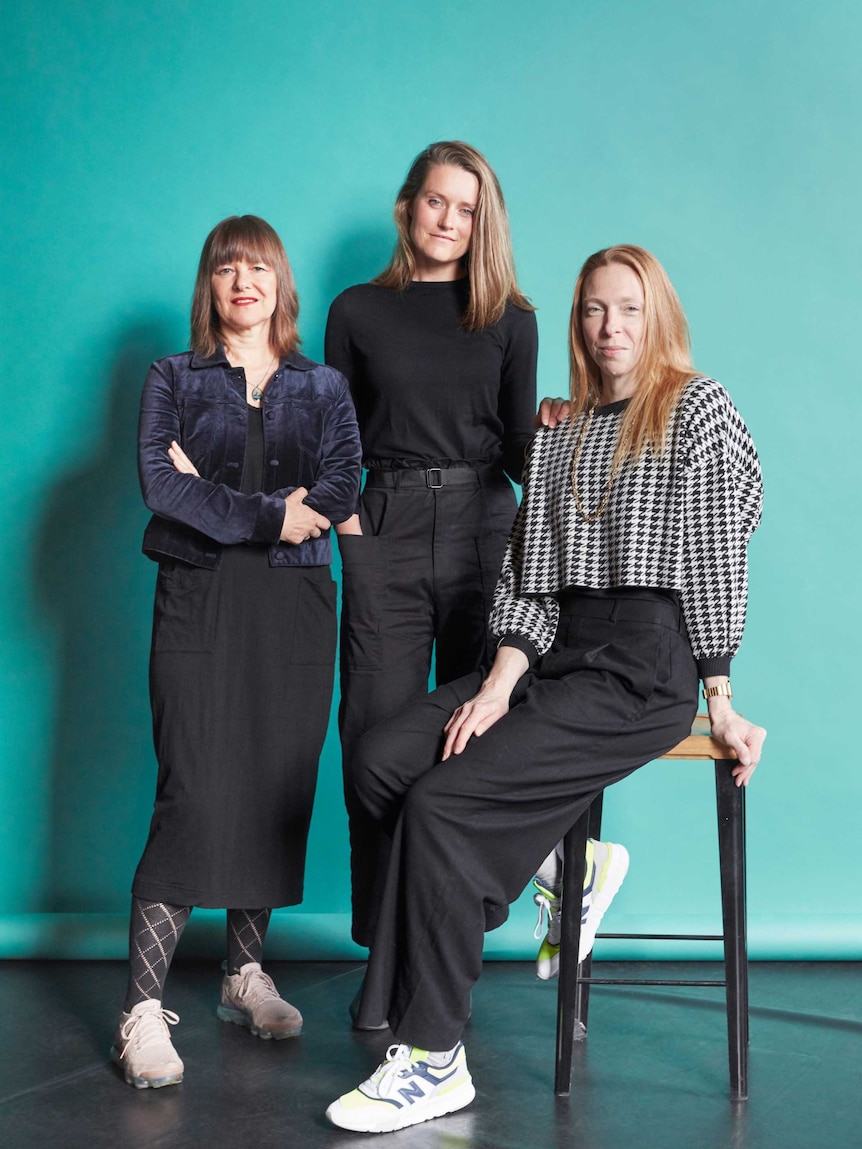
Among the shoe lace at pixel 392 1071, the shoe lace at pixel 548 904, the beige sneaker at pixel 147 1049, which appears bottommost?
the beige sneaker at pixel 147 1049

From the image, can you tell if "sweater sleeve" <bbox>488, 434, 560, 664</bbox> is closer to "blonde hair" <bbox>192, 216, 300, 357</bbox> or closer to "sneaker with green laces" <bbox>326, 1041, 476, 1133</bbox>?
"blonde hair" <bbox>192, 216, 300, 357</bbox>

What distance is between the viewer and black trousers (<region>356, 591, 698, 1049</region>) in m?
1.75

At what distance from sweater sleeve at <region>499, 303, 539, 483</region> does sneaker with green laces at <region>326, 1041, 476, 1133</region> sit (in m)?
1.16

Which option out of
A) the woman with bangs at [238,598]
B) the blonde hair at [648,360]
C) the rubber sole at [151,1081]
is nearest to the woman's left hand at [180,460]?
the woman with bangs at [238,598]

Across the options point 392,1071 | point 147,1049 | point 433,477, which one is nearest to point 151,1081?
point 147,1049

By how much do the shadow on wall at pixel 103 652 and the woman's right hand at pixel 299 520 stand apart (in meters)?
0.85

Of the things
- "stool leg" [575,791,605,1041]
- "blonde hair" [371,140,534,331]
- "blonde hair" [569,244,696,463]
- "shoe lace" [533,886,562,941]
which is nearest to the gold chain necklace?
"blonde hair" [569,244,696,463]

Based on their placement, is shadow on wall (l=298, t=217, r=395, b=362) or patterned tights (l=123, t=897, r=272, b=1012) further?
shadow on wall (l=298, t=217, r=395, b=362)

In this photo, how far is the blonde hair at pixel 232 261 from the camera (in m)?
2.21

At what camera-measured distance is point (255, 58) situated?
9.44ft

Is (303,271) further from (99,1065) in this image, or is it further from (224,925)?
(99,1065)

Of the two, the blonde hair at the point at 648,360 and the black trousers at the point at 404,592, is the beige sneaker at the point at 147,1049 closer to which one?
the black trousers at the point at 404,592

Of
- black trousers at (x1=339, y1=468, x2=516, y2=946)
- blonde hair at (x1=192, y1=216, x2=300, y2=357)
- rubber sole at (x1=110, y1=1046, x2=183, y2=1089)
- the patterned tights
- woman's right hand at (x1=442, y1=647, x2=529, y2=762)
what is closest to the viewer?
woman's right hand at (x1=442, y1=647, x2=529, y2=762)

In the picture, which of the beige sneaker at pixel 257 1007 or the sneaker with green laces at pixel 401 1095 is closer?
the sneaker with green laces at pixel 401 1095
